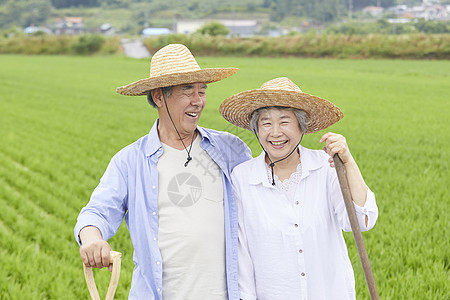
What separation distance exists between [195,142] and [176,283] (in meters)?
0.56

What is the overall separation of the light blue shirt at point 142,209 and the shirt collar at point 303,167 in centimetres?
12

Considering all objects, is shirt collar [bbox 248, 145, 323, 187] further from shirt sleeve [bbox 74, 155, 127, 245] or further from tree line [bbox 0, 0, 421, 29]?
tree line [bbox 0, 0, 421, 29]

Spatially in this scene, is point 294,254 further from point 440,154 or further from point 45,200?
point 440,154

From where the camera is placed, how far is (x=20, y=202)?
5.86m

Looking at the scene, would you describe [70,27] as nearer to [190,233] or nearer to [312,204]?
[190,233]

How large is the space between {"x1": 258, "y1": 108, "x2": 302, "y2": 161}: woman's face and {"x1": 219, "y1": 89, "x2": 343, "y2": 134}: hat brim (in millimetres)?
39

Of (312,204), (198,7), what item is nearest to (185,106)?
(312,204)

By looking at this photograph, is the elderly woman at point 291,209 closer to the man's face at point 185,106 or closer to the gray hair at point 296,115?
the gray hair at point 296,115

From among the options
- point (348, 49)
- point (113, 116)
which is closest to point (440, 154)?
point (113, 116)

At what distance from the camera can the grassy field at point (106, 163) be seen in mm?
3916

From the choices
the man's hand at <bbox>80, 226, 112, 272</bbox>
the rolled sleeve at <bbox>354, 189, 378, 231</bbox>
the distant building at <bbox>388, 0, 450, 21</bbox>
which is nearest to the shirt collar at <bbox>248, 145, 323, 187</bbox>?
the rolled sleeve at <bbox>354, 189, 378, 231</bbox>

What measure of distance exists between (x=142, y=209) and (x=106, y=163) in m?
5.75

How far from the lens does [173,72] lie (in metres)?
2.26

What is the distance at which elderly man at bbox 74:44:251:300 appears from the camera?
6.93 ft
